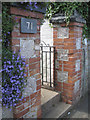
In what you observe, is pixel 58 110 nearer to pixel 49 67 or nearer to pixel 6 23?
pixel 49 67

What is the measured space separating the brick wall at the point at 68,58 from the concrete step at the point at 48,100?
0.26 meters

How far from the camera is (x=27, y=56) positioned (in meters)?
2.29

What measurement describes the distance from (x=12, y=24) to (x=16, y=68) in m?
0.62

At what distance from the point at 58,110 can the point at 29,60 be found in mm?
1574

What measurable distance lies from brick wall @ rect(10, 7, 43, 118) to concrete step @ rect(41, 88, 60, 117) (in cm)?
40

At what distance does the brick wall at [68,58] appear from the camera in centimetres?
349

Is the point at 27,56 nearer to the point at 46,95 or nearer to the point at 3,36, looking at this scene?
the point at 3,36

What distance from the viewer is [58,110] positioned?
10.7 ft

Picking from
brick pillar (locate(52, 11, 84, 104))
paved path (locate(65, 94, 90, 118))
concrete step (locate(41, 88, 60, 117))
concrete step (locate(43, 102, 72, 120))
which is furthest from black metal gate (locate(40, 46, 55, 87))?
paved path (locate(65, 94, 90, 118))

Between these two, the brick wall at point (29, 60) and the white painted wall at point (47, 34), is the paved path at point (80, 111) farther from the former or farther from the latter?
the white painted wall at point (47, 34)

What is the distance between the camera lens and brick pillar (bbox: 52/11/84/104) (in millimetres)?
3488

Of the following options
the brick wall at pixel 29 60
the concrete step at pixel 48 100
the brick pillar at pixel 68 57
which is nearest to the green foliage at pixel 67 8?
the brick pillar at pixel 68 57

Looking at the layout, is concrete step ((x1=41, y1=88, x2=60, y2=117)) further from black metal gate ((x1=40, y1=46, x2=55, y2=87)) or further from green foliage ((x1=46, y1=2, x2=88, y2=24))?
green foliage ((x1=46, y1=2, x2=88, y2=24))

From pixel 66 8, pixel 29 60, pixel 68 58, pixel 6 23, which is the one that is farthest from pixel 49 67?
pixel 6 23
